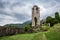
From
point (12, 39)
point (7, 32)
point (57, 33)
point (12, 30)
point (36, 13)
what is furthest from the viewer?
point (36, 13)

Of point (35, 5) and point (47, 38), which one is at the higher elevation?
point (35, 5)

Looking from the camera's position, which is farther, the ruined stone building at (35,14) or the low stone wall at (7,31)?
the ruined stone building at (35,14)

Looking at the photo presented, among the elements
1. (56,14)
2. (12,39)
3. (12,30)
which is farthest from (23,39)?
(56,14)

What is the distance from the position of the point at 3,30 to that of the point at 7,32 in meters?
1.67

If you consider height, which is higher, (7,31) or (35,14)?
(35,14)

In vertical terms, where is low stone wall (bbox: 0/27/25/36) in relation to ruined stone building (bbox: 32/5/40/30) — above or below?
below

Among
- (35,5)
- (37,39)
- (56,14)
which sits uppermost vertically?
(35,5)

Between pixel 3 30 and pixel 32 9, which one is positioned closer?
pixel 3 30

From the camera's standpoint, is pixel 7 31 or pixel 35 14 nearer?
pixel 7 31

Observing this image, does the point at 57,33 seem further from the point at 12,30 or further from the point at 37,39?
the point at 12,30

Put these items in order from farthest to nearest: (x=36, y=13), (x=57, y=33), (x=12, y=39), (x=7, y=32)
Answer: (x=36, y=13) → (x=7, y=32) → (x=57, y=33) → (x=12, y=39)

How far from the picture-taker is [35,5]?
57.8 metres

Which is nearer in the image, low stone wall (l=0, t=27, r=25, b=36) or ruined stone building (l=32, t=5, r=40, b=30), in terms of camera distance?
low stone wall (l=0, t=27, r=25, b=36)

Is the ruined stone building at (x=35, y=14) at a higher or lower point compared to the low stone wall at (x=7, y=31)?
higher
